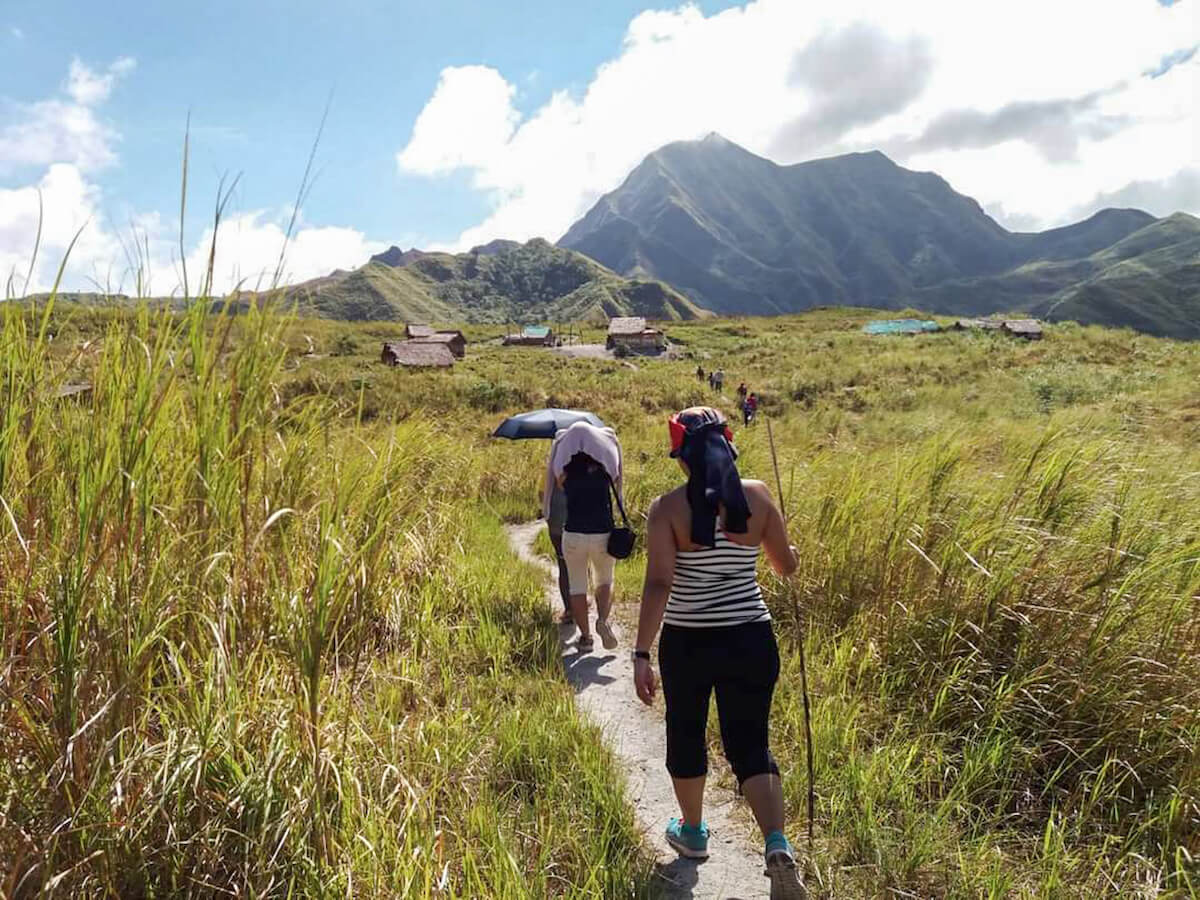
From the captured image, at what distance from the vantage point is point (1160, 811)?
8.28 feet

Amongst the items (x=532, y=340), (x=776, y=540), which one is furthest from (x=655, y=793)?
(x=532, y=340)

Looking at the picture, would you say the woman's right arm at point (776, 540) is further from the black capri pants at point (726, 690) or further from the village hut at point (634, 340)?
the village hut at point (634, 340)

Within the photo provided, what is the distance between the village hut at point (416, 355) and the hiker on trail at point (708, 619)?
3104 cm

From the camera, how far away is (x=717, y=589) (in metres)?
2.55

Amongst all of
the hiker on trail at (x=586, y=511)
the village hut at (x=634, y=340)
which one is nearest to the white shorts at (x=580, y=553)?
the hiker on trail at (x=586, y=511)

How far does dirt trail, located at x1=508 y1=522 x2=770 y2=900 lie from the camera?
251 cm

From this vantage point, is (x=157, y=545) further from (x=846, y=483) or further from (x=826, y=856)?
(x=846, y=483)

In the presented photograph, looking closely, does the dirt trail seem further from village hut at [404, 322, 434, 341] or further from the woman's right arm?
village hut at [404, 322, 434, 341]

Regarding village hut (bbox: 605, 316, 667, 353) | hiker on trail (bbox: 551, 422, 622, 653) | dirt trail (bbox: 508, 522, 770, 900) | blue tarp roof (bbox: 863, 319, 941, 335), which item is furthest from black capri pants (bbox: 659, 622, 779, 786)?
blue tarp roof (bbox: 863, 319, 941, 335)

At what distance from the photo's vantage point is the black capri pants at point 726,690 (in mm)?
2494

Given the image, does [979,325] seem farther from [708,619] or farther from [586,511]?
[708,619]

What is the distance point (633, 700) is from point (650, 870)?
1.59 meters

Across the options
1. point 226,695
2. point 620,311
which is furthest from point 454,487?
point 620,311

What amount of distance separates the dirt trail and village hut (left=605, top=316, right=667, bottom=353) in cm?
4710
